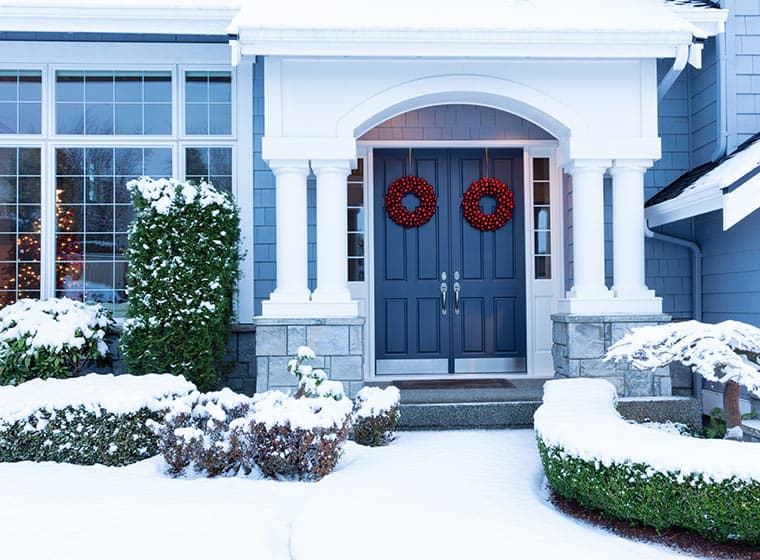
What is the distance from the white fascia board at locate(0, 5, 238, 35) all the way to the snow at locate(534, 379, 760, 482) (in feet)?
14.3

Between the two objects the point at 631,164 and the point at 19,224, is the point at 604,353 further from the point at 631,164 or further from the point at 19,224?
the point at 19,224

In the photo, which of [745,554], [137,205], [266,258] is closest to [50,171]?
[137,205]

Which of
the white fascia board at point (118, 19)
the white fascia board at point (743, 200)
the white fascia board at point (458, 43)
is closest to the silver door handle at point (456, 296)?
the white fascia board at point (458, 43)

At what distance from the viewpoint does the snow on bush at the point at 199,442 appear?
419 cm

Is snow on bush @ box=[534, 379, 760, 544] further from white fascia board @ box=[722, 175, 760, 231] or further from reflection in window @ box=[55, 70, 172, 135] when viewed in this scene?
reflection in window @ box=[55, 70, 172, 135]

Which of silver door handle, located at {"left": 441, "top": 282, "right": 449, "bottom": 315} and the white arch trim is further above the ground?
the white arch trim

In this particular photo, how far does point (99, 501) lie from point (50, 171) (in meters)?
3.95

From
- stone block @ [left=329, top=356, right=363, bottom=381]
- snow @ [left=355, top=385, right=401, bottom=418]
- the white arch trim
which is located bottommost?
snow @ [left=355, top=385, right=401, bottom=418]

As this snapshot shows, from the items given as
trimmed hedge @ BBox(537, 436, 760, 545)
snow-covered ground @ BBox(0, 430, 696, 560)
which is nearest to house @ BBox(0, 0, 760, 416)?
snow-covered ground @ BBox(0, 430, 696, 560)

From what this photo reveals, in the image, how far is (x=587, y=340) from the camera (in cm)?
543

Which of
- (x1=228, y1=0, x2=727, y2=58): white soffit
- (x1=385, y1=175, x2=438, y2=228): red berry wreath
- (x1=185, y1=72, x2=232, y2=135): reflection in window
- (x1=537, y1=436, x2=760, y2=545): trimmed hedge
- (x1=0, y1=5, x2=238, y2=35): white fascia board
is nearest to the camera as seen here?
(x1=537, y1=436, x2=760, y2=545): trimmed hedge

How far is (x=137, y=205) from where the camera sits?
18.5 ft

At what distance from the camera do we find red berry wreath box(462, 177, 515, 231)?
22.7 feet

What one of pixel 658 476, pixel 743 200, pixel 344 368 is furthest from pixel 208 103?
pixel 658 476
